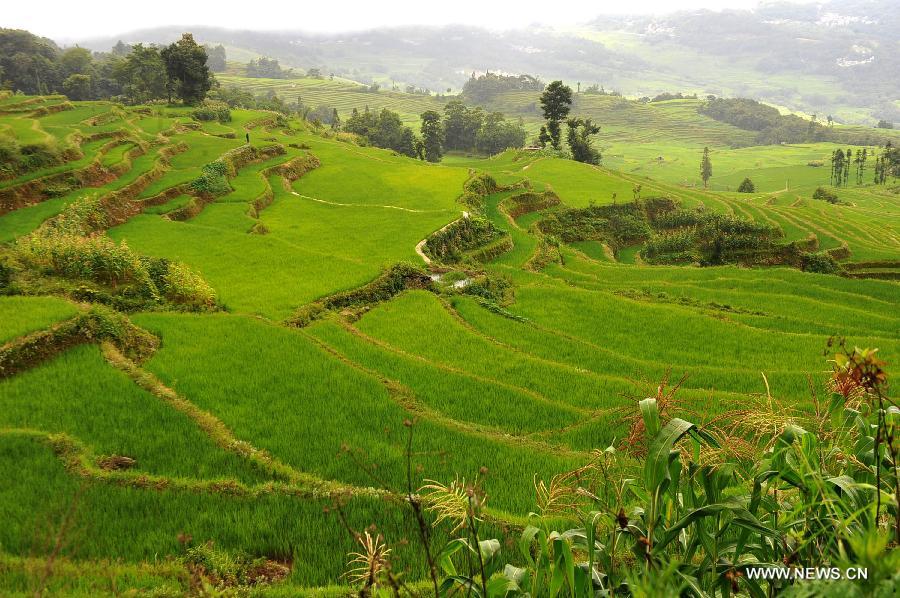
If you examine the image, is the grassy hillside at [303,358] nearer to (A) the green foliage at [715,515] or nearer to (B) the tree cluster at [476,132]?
(A) the green foliage at [715,515]

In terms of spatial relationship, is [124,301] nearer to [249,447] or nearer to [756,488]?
[249,447]

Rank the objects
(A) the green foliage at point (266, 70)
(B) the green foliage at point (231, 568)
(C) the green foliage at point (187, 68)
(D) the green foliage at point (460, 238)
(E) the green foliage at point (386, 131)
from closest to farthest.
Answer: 1. (B) the green foliage at point (231, 568)
2. (D) the green foliage at point (460, 238)
3. (C) the green foliage at point (187, 68)
4. (E) the green foliage at point (386, 131)
5. (A) the green foliage at point (266, 70)

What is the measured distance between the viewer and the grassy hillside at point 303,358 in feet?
17.7

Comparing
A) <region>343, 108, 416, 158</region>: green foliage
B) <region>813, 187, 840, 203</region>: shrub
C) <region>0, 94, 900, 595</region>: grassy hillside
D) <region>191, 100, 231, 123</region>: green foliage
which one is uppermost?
<region>343, 108, 416, 158</region>: green foliage

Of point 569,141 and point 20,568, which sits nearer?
point 20,568

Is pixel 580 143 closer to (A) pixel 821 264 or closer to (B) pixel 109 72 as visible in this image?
(A) pixel 821 264

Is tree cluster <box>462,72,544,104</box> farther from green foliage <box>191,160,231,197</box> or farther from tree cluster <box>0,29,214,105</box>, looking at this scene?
green foliage <box>191,160,231,197</box>

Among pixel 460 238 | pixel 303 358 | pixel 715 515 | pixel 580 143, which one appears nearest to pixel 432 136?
pixel 580 143

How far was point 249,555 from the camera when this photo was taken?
16.0 feet

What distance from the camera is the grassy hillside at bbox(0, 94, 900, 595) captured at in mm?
5402

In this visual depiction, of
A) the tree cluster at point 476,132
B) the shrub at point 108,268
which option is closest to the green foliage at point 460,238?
the shrub at point 108,268

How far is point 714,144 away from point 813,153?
2694cm

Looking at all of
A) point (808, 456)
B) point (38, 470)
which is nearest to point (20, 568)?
point (38, 470)

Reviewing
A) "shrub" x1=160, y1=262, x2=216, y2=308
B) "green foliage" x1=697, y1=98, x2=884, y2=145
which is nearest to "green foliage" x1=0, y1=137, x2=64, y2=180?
"shrub" x1=160, y1=262, x2=216, y2=308
